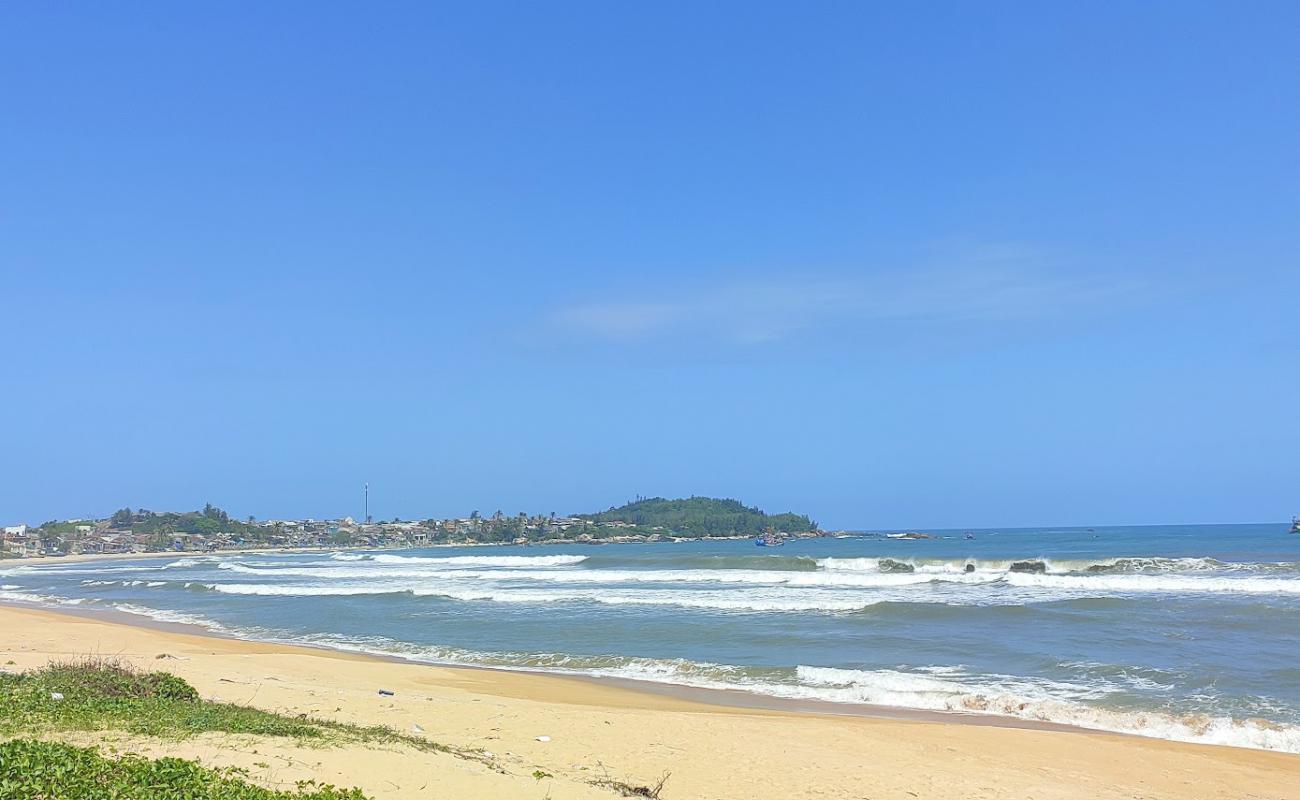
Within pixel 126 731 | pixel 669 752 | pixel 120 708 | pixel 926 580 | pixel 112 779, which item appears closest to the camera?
pixel 112 779

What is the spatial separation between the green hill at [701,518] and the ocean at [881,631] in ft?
366

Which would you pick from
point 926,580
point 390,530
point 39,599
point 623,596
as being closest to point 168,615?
point 39,599

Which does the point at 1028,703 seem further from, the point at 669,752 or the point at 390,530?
the point at 390,530

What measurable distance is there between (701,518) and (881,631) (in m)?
137

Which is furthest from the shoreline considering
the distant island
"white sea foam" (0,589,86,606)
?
the distant island

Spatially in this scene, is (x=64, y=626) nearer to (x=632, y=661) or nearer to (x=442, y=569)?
(x=632, y=661)

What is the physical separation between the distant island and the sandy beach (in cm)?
11253

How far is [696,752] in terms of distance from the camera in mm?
9617

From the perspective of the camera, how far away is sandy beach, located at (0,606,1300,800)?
712 centimetres

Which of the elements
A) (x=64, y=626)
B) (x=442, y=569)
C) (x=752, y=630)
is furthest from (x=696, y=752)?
(x=442, y=569)

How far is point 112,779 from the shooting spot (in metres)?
5.46

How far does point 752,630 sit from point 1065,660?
23.4 ft

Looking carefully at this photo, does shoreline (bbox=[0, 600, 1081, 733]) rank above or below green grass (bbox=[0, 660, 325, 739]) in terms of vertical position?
below

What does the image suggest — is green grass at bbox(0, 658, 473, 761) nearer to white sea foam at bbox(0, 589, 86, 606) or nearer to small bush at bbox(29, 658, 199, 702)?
small bush at bbox(29, 658, 199, 702)
